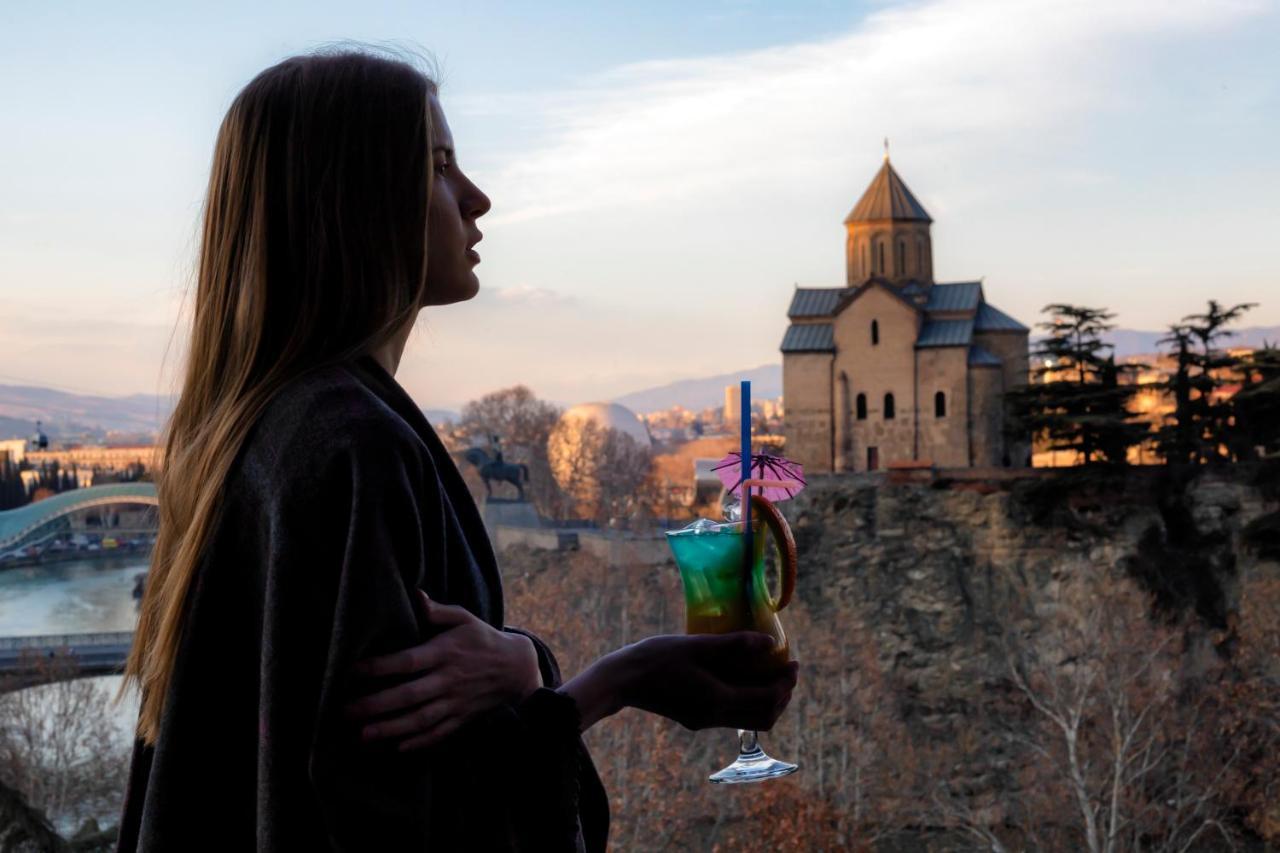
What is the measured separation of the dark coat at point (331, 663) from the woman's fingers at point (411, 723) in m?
0.01

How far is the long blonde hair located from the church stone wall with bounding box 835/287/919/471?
76.7 ft

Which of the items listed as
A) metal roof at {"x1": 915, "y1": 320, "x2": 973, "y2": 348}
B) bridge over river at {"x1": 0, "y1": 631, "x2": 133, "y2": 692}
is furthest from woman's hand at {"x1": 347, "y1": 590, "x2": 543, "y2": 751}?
metal roof at {"x1": 915, "y1": 320, "x2": 973, "y2": 348}

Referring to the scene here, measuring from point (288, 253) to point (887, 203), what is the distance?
81.3 ft

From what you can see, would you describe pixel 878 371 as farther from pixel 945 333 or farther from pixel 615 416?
pixel 615 416

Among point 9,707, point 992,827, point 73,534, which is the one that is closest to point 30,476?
point 73,534

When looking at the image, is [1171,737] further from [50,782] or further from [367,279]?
[367,279]

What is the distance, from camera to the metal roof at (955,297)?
82.4 ft

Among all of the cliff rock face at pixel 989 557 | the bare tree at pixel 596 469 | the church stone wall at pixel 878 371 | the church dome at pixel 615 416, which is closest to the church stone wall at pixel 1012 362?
the church stone wall at pixel 878 371

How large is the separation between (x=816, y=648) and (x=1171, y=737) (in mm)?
4693

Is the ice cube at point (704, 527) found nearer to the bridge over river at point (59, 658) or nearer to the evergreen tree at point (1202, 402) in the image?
the bridge over river at point (59, 658)

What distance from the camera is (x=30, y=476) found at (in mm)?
48750

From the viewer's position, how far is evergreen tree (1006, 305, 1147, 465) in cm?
2091

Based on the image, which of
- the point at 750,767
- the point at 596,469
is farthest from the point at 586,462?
the point at 750,767

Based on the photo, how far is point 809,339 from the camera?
991 inches
